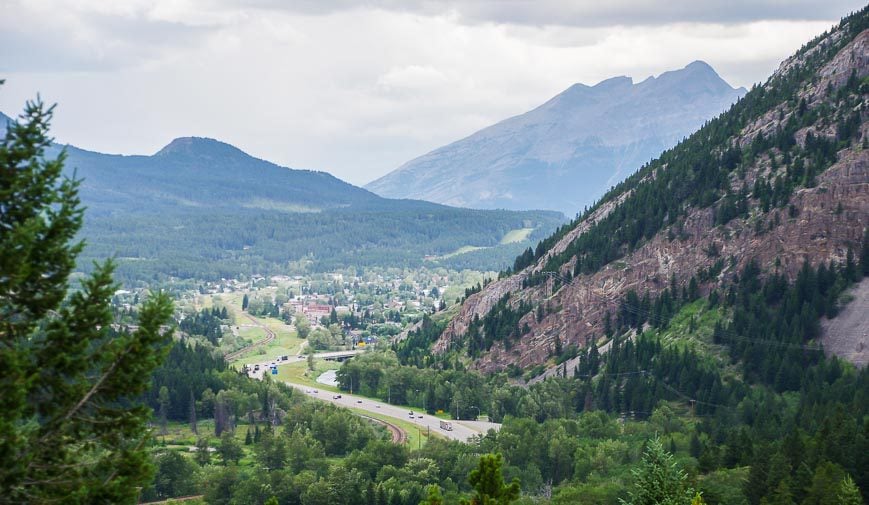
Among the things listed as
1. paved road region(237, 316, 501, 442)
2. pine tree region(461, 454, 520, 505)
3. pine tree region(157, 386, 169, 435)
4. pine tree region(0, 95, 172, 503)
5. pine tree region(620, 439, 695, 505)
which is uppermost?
pine tree region(0, 95, 172, 503)

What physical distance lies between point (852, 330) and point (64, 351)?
462 feet

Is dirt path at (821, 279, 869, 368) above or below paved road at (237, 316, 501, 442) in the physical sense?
above

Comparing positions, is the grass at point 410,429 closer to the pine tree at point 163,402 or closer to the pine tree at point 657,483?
the pine tree at point 163,402

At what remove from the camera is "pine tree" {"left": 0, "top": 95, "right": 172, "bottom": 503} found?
104 ft

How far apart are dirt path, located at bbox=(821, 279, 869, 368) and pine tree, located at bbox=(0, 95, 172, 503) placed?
131 meters

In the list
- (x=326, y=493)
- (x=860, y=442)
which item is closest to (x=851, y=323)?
(x=860, y=442)

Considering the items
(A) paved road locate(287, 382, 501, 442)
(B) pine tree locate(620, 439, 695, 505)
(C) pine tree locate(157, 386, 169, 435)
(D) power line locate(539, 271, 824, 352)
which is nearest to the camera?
(B) pine tree locate(620, 439, 695, 505)

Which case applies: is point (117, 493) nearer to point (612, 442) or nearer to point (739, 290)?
point (612, 442)

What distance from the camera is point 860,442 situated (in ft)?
288

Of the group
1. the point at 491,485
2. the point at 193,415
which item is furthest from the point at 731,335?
the point at 491,485

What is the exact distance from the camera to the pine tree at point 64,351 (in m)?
31.8

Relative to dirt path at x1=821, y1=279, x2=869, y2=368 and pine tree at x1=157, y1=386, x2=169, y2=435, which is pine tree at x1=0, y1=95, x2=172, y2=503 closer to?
dirt path at x1=821, y1=279, x2=869, y2=368

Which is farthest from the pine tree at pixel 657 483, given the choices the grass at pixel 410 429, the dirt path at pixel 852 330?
the dirt path at pixel 852 330

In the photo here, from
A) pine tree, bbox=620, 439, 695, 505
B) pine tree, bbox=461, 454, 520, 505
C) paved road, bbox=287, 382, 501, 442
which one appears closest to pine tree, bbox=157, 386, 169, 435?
paved road, bbox=287, 382, 501, 442
